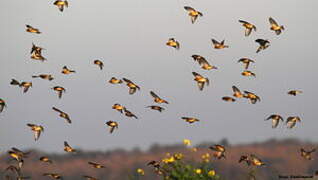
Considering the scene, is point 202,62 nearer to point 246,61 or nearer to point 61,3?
point 246,61

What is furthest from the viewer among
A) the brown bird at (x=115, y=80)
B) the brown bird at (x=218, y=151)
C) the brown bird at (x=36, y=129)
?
the brown bird at (x=115, y=80)

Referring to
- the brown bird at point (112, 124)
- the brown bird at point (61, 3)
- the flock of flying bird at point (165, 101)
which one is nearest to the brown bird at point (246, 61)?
the flock of flying bird at point (165, 101)

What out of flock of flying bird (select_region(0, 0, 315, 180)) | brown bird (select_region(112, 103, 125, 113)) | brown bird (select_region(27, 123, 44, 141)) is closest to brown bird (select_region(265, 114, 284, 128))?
flock of flying bird (select_region(0, 0, 315, 180))

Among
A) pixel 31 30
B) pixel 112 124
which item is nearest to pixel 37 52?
pixel 31 30

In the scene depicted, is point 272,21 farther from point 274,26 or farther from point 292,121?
point 292,121

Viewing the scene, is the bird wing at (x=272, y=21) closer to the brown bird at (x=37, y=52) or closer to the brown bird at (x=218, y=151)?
the brown bird at (x=218, y=151)

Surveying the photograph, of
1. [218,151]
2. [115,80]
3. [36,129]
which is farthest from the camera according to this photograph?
[115,80]

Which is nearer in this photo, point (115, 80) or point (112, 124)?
point (112, 124)

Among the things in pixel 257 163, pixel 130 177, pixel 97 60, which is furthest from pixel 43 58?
pixel 257 163

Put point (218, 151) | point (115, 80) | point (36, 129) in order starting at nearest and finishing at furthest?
1. point (218, 151)
2. point (36, 129)
3. point (115, 80)

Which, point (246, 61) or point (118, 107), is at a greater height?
point (246, 61)

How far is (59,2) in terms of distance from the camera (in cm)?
1773

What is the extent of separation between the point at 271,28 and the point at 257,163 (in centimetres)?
435

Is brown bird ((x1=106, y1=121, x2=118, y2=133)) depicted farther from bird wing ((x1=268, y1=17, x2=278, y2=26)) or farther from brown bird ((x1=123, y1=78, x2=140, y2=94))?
bird wing ((x1=268, y1=17, x2=278, y2=26))
